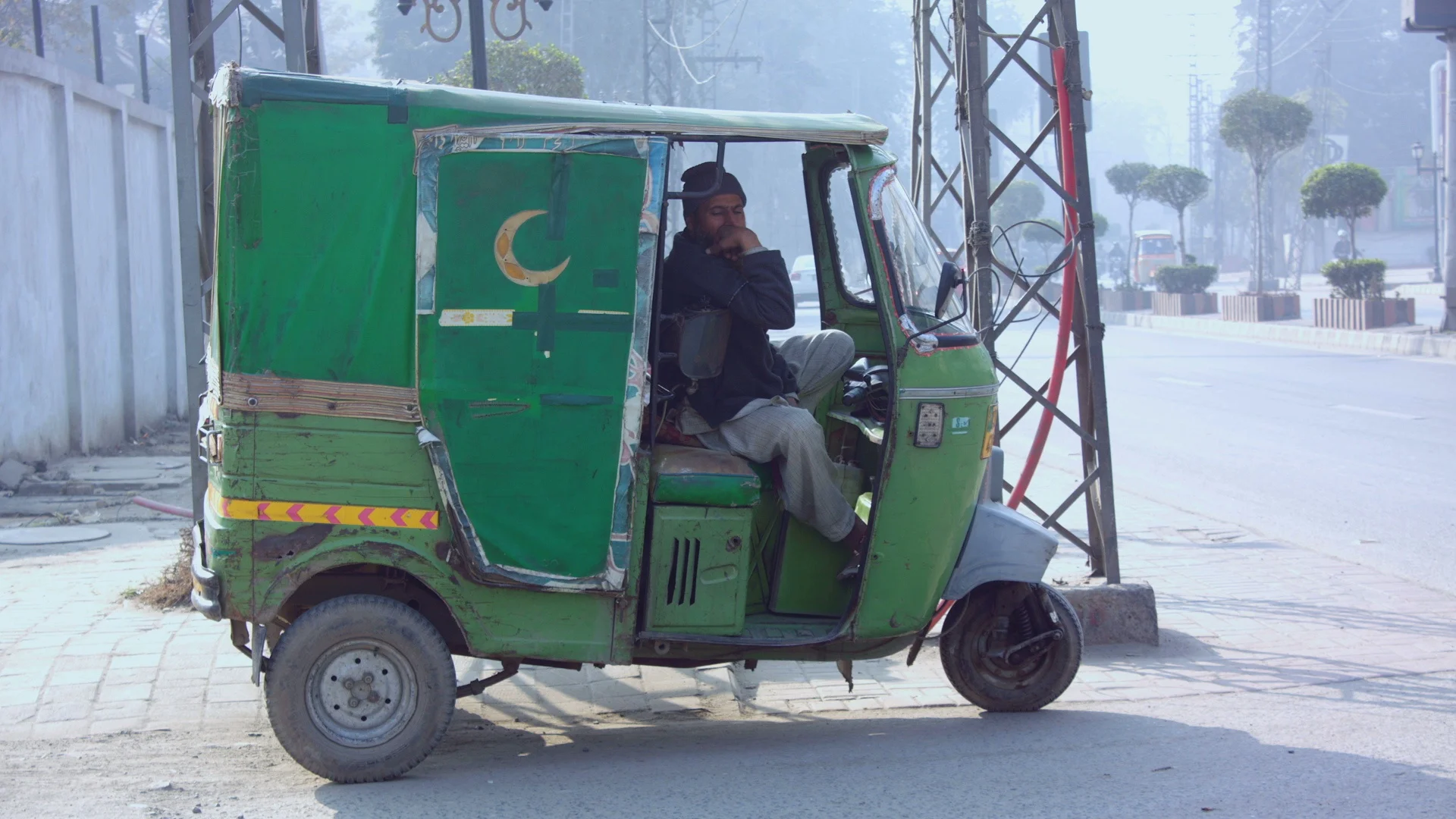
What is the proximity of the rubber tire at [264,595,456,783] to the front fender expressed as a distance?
6.16 feet

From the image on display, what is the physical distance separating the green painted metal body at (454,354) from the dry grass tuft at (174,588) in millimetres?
2796

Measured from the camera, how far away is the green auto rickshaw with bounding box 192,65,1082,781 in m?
4.30

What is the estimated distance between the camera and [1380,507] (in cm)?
1002

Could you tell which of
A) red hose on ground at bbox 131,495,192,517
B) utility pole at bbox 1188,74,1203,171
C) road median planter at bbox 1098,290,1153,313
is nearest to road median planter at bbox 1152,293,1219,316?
road median planter at bbox 1098,290,1153,313

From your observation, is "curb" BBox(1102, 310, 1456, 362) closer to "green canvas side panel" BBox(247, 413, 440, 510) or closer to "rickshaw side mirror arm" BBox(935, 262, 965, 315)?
"rickshaw side mirror arm" BBox(935, 262, 965, 315)

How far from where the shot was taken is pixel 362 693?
4.45 metres

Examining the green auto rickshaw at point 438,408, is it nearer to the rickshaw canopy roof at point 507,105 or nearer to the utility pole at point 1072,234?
the rickshaw canopy roof at point 507,105

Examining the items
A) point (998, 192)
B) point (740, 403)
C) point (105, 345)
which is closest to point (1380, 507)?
point (998, 192)

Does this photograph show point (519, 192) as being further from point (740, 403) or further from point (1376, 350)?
point (1376, 350)

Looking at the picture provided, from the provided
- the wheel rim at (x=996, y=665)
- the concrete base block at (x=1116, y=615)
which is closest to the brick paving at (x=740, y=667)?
the concrete base block at (x=1116, y=615)

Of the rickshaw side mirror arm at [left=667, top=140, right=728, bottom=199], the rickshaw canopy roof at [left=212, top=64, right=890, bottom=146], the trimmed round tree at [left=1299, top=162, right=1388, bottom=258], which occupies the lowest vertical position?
the rickshaw side mirror arm at [left=667, top=140, right=728, bottom=199]

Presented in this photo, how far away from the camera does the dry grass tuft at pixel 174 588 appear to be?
23.0ft

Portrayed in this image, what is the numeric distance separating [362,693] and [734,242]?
204 cm

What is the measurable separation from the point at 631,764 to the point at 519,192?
6.50ft
